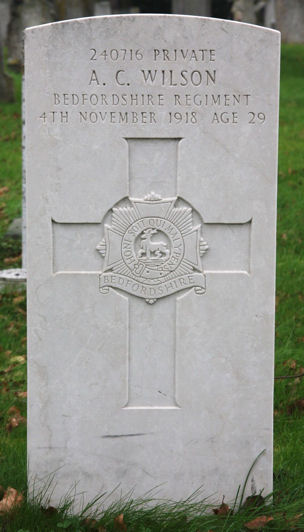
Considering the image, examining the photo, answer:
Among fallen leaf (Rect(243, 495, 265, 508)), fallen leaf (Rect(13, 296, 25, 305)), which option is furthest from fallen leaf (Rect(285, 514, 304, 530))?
fallen leaf (Rect(13, 296, 25, 305))

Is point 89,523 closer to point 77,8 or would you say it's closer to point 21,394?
point 21,394

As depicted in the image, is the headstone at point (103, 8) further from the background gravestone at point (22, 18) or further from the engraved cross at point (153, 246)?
the engraved cross at point (153, 246)

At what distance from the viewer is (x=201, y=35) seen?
10.5ft

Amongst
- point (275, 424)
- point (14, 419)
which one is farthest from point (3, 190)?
point (275, 424)

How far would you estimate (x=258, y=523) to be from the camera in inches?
129

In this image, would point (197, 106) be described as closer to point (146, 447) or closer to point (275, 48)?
point (275, 48)

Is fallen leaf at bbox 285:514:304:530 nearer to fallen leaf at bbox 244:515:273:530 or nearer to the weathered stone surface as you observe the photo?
fallen leaf at bbox 244:515:273:530

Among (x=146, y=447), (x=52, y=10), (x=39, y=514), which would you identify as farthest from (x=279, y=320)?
(x=52, y=10)

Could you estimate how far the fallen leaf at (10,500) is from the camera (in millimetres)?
3336

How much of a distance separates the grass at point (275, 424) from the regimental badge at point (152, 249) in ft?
3.12

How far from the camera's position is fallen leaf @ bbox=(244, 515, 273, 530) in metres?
3.26

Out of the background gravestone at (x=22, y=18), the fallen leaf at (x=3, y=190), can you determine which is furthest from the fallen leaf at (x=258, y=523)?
the background gravestone at (x=22, y=18)

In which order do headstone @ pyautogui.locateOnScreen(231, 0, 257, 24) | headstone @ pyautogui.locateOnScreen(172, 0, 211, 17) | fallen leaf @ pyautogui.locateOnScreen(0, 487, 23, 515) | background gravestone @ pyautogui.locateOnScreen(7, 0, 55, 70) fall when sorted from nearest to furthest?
1. fallen leaf @ pyautogui.locateOnScreen(0, 487, 23, 515)
2. background gravestone @ pyautogui.locateOnScreen(7, 0, 55, 70)
3. headstone @ pyautogui.locateOnScreen(231, 0, 257, 24)
4. headstone @ pyautogui.locateOnScreen(172, 0, 211, 17)

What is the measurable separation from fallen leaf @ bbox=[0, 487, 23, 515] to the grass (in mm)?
35
